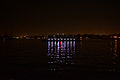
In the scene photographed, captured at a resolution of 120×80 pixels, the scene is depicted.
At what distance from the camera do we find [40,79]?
18.3m

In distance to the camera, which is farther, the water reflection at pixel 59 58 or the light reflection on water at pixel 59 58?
the light reflection on water at pixel 59 58

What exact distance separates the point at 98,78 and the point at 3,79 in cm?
964

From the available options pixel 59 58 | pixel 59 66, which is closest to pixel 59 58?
pixel 59 58

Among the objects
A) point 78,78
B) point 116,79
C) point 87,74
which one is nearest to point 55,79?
point 78,78

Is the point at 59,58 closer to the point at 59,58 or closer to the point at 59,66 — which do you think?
the point at 59,58

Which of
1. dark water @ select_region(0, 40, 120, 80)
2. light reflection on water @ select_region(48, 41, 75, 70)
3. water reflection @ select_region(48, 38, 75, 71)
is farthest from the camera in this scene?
light reflection on water @ select_region(48, 41, 75, 70)

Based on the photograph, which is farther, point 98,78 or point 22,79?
point 98,78

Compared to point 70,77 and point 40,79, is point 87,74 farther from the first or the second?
point 40,79

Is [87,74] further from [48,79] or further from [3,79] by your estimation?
[3,79]

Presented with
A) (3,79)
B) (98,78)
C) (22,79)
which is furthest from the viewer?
(98,78)

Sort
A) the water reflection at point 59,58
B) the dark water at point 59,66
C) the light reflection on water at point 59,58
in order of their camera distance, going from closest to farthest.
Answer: the dark water at point 59,66 < the water reflection at point 59,58 < the light reflection on water at point 59,58

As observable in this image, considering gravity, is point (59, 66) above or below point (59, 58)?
above

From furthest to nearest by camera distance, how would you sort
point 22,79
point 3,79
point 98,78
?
point 98,78
point 22,79
point 3,79

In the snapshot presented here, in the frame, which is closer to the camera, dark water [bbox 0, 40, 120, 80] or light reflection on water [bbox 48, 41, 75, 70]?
dark water [bbox 0, 40, 120, 80]
